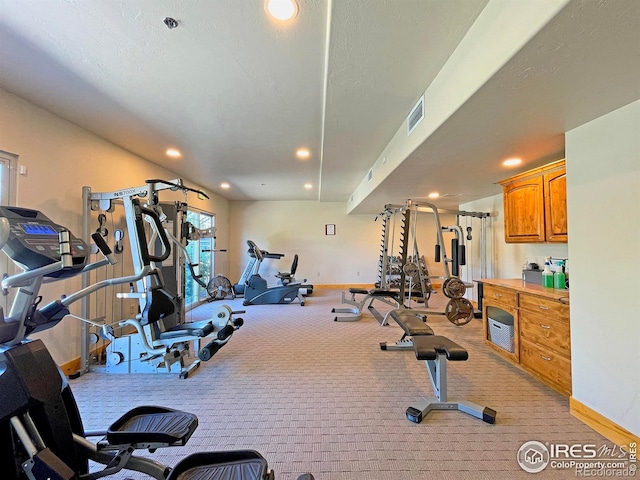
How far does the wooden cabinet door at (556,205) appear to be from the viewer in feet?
8.59

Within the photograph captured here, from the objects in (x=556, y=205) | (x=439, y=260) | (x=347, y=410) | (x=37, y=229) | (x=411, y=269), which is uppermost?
(x=556, y=205)

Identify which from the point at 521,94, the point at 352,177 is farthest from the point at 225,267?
the point at 521,94

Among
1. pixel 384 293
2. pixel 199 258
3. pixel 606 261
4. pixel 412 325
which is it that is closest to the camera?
pixel 606 261

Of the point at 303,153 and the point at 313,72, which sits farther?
the point at 303,153

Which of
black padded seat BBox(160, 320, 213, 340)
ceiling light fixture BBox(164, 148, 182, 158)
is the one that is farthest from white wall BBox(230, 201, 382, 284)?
black padded seat BBox(160, 320, 213, 340)

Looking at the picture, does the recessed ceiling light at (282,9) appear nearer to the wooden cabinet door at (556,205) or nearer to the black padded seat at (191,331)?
the black padded seat at (191,331)

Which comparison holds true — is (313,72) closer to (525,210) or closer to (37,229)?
(37,229)

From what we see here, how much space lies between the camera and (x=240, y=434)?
1.88 meters

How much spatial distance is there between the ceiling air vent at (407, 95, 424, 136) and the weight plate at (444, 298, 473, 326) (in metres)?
2.59

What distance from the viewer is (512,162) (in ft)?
9.84

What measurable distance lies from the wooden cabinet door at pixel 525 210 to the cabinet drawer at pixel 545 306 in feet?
2.30

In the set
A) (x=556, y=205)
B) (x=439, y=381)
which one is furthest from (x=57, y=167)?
(x=556, y=205)

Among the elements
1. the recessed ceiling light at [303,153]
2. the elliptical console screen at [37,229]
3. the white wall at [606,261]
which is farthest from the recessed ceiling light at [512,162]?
the elliptical console screen at [37,229]

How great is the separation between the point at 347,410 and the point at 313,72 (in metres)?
2.60
